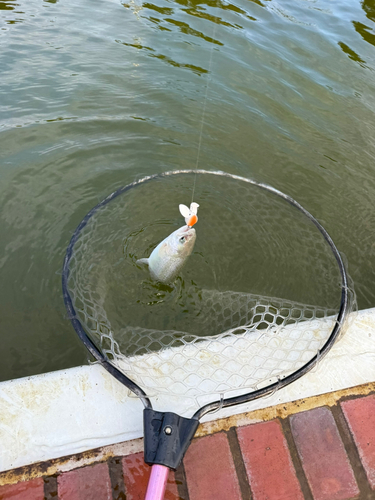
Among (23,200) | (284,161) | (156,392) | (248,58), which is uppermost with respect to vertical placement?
(248,58)

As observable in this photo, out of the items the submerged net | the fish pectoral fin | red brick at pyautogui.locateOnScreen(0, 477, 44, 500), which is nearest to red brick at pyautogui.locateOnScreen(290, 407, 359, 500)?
the submerged net

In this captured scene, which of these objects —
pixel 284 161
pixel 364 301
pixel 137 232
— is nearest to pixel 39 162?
pixel 137 232

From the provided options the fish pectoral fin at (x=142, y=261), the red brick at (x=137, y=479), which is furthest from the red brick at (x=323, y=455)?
the fish pectoral fin at (x=142, y=261)

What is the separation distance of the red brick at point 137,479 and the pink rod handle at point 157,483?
234 mm

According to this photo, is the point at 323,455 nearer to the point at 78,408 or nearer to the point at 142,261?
the point at 78,408

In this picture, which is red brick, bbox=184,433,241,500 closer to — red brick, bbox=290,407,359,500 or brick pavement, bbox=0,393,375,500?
brick pavement, bbox=0,393,375,500

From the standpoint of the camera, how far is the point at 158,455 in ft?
5.43

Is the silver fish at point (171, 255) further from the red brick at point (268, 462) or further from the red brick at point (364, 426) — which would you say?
the red brick at point (364, 426)

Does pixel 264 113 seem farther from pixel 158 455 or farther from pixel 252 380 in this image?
pixel 158 455

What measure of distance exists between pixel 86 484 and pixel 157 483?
447mm

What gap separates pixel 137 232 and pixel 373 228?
2.50 meters

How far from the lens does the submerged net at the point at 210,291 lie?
219 cm

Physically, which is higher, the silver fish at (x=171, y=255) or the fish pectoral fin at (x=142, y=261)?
the silver fish at (x=171, y=255)

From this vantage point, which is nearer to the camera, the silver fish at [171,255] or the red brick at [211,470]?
the red brick at [211,470]
